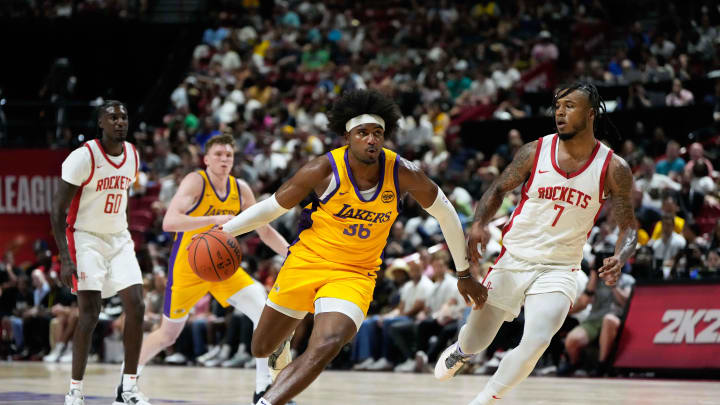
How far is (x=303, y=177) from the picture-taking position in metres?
5.68

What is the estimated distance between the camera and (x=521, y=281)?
240 inches

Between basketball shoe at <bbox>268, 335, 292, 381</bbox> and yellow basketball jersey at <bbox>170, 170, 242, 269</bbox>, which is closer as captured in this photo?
basketball shoe at <bbox>268, 335, 292, 381</bbox>

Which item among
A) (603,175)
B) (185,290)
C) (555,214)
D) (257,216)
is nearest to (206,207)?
(185,290)

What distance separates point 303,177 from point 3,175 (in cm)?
1354

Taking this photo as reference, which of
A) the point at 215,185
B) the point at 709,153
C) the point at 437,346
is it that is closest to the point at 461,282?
the point at 215,185

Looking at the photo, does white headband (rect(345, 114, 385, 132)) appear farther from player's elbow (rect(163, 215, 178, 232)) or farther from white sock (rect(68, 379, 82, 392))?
white sock (rect(68, 379, 82, 392))

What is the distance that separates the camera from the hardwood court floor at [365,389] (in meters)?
8.37

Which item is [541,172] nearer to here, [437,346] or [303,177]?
[303,177]

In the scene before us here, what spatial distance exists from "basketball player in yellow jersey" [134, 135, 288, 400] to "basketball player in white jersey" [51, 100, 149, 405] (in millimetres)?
410

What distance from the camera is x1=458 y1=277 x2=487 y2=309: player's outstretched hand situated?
19.8 feet

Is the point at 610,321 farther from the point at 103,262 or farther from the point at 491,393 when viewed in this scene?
the point at 103,262

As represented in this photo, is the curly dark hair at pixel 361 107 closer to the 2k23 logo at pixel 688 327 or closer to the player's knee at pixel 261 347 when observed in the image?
the player's knee at pixel 261 347

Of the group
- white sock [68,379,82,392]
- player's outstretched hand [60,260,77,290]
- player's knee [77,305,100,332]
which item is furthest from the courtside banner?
player's outstretched hand [60,260,77,290]

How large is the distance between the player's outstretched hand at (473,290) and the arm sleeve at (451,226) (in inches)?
3.3
